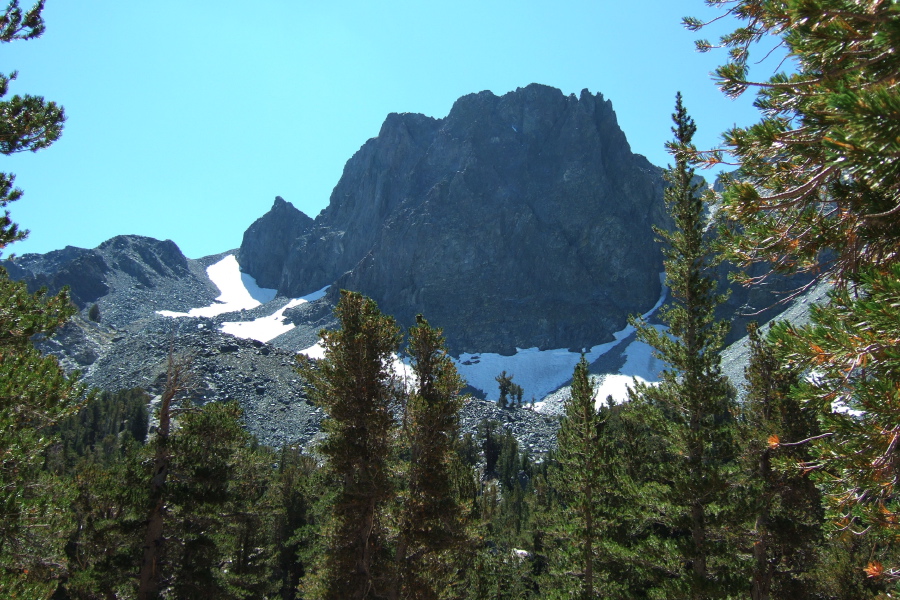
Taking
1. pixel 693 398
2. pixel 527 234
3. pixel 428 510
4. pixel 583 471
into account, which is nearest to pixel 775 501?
pixel 693 398

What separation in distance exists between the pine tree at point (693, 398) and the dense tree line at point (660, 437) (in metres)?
0.05

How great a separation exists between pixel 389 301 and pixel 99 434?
3869 inches

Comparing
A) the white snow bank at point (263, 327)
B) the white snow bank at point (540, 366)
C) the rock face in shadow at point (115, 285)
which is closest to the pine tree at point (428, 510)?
the white snow bank at point (540, 366)

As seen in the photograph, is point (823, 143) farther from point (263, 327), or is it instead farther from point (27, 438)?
point (263, 327)

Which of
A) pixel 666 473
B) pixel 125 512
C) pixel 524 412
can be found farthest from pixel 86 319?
pixel 666 473

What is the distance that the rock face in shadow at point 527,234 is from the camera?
154m

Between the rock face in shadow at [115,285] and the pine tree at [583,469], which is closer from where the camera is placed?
the pine tree at [583,469]

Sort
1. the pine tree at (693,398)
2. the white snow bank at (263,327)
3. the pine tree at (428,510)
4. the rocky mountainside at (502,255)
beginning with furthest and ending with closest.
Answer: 1. the white snow bank at (263,327)
2. the rocky mountainside at (502,255)
3. the pine tree at (428,510)
4. the pine tree at (693,398)

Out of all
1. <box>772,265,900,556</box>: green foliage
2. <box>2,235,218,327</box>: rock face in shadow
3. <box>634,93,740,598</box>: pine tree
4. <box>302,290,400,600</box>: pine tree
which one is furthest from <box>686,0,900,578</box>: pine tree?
<box>2,235,218,327</box>: rock face in shadow

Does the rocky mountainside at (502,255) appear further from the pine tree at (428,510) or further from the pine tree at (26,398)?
the pine tree at (26,398)

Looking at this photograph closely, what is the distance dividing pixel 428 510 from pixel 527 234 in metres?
152

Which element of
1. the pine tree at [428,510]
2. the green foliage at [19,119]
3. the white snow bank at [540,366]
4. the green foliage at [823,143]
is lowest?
the pine tree at [428,510]

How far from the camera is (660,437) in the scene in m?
14.1

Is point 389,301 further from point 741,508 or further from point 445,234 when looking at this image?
point 741,508
